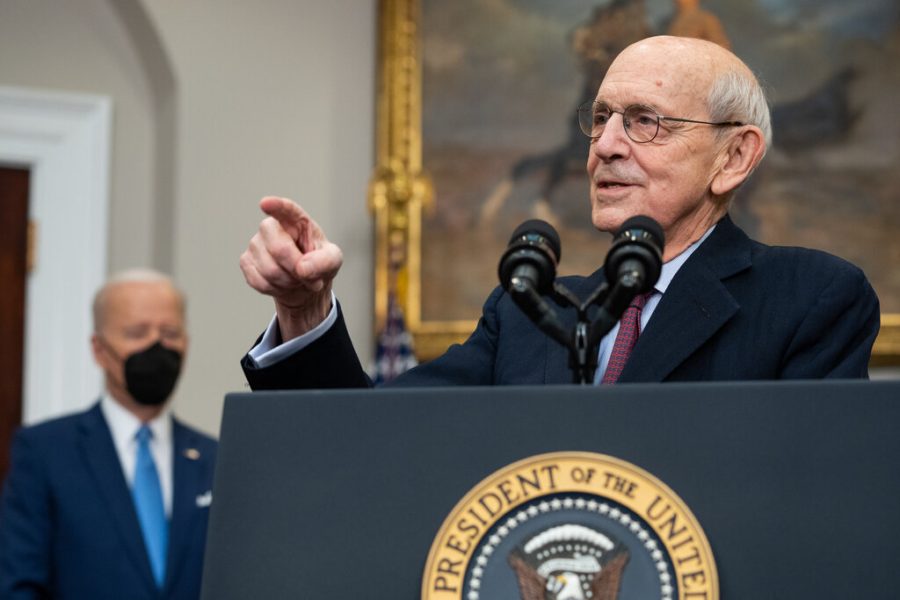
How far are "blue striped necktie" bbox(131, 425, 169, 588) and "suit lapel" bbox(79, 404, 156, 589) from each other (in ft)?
0.14

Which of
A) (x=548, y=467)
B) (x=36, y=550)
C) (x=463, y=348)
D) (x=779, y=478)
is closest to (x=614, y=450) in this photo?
(x=548, y=467)

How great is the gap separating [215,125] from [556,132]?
5.77 ft

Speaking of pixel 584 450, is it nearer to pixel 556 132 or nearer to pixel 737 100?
pixel 737 100

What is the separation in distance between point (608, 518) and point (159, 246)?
566 centimetres

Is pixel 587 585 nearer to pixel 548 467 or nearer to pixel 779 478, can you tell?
pixel 548 467

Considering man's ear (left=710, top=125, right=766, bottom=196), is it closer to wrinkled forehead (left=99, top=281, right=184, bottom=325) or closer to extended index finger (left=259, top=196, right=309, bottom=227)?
extended index finger (left=259, top=196, right=309, bottom=227)

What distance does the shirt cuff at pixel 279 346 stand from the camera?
2.11 m

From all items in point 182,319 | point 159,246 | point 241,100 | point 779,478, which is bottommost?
point 779,478

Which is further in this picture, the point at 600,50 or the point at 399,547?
the point at 600,50

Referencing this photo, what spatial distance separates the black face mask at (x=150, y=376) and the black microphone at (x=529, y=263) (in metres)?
3.41

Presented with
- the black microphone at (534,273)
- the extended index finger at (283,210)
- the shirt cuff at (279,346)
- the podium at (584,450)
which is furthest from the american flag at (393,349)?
the podium at (584,450)

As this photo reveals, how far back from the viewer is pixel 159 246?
6.83 m

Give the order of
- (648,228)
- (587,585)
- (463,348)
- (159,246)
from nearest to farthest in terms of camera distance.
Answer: (587,585)
(648,228)
(463,348)
(159,246)

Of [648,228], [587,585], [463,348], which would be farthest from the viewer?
[463,348]
